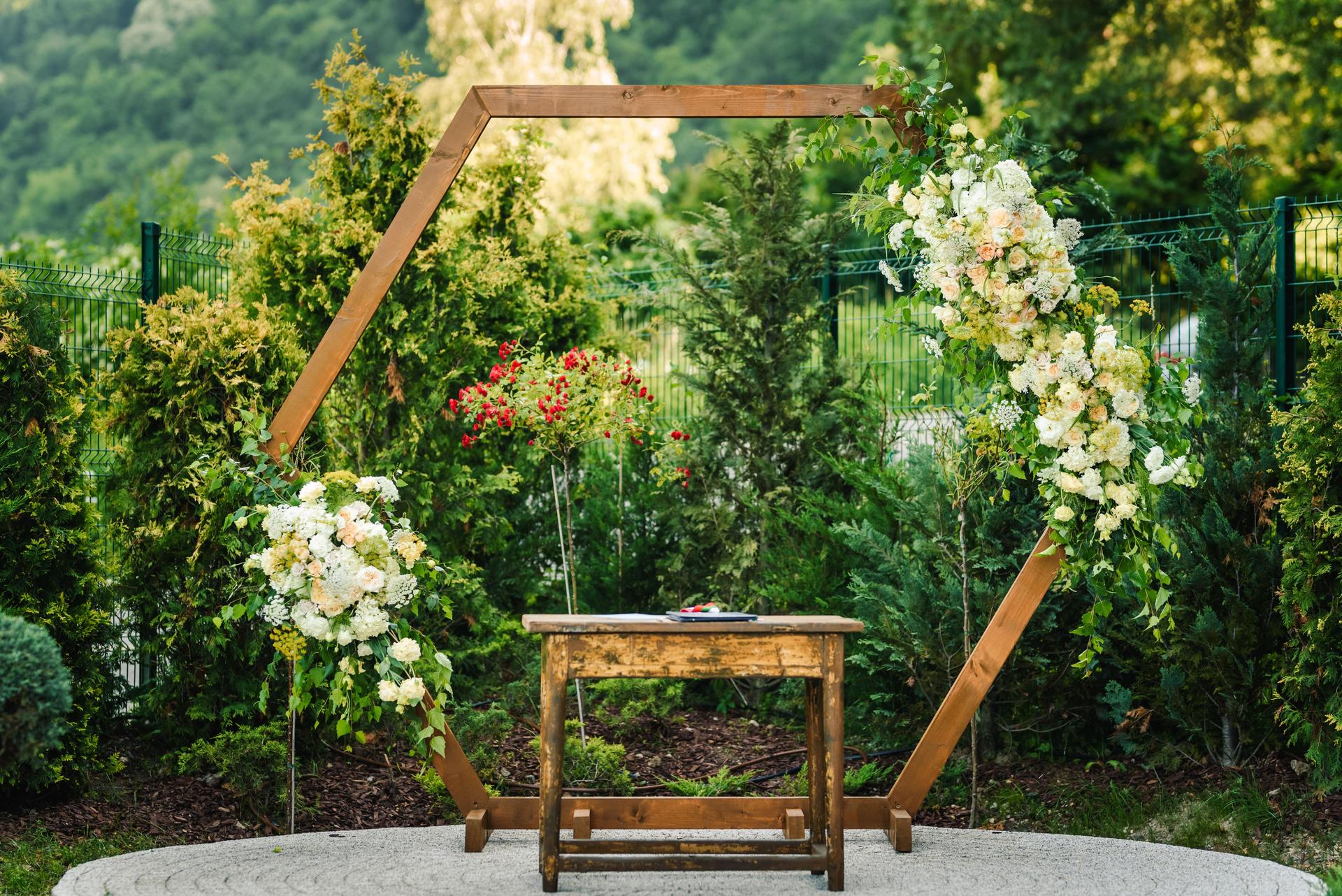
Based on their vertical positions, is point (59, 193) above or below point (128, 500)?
above

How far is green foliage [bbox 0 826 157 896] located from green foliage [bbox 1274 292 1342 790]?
14.3ft

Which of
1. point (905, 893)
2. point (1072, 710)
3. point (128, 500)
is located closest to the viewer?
point (905, 893)

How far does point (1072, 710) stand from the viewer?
5.17 m

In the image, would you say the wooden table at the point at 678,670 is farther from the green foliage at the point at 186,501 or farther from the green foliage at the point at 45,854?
the green foliage at the point at 186,501

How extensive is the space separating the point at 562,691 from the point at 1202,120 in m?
16.8

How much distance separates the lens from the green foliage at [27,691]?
2994mm

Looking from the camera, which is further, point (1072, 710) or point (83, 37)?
point (83, 37)

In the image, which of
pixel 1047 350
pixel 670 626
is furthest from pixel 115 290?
pixel 1047 350

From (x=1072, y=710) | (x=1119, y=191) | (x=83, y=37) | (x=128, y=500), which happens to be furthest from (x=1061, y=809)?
(x=83, y=37)

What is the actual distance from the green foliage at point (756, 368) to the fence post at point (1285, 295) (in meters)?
2.00

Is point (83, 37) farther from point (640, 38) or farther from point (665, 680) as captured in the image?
point (665, 680)

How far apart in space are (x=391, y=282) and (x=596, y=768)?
91.2 inches

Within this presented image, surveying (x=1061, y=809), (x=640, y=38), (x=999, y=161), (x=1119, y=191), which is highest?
(x=640, y=38)

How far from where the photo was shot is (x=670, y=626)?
11.4 ft
